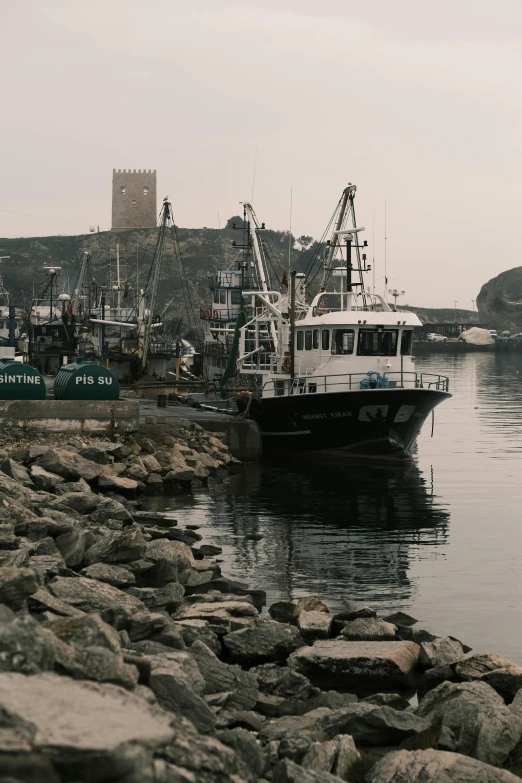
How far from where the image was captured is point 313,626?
15.2 meters

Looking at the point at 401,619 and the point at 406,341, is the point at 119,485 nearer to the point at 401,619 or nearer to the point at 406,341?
the point at 401,619

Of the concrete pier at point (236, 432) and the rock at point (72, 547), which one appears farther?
the concrete pier at point (236, 432)

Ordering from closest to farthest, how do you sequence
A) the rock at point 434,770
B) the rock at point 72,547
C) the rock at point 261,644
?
the rock at point 434,770, the rock at point 261,644, the rock at point 72,547

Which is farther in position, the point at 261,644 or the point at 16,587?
the point at 261,644

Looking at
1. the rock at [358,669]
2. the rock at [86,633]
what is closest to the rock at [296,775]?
the rock at [86,633]

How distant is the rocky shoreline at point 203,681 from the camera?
696cm

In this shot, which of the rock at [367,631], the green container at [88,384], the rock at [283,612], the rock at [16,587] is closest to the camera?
the rock at [16,587]

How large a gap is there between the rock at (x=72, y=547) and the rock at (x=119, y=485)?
11191 mm

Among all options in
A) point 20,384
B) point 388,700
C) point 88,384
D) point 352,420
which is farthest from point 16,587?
point 352,420

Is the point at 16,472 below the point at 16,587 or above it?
below

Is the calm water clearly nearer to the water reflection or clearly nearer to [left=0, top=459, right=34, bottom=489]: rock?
the water reflection

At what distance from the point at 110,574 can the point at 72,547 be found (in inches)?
55.0

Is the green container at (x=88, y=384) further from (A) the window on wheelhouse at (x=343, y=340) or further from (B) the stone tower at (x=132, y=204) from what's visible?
(B) the stone tower at (x=132, y=204)

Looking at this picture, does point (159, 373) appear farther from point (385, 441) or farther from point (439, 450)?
point (385, 441)
